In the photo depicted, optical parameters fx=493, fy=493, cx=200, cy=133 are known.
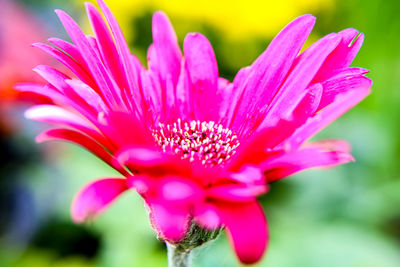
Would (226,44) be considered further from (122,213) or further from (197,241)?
(197,241)

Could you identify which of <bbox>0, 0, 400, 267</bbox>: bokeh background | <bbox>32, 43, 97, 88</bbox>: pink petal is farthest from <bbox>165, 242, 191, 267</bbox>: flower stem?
<bbox>0, 0, 400, 267</bbox>: bokeh background

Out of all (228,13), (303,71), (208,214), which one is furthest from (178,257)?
(228,13)

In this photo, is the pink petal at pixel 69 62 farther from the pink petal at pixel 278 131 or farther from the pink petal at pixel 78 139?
the pink petal at pixel 278 131

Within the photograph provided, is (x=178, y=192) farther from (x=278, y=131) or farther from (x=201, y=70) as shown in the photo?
(x=201, y=70)

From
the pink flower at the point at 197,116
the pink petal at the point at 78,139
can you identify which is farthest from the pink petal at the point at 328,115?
the pink petal at the point at 78,139

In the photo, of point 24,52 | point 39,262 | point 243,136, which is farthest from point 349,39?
point 24,52

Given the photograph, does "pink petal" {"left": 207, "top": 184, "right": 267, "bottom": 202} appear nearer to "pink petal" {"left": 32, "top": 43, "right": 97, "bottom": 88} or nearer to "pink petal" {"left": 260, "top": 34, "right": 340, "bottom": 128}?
"pink petal" {"left": 260, "top": 34, "right": 340, "bottom": 128}
